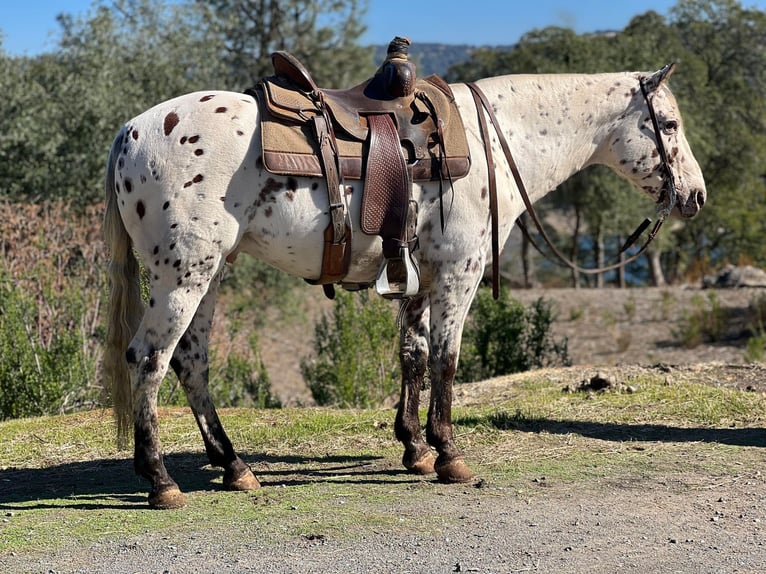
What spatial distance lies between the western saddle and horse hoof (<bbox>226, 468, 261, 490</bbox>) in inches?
44.3

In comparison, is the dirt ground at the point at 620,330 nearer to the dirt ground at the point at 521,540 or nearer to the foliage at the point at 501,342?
the foliage at the point at 501,342

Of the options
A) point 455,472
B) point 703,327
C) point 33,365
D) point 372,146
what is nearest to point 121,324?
point 372,146

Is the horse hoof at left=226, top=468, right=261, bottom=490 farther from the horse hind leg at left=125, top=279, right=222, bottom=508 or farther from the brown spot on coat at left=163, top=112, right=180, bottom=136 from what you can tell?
the brown spot on coat at left=163, top=112, right=180, bottom=136

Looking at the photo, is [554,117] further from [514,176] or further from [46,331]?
[46,331]

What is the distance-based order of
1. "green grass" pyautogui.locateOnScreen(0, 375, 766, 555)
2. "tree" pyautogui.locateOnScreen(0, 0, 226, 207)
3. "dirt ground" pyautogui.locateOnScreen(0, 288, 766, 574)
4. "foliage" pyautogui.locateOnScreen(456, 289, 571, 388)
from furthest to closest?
"tree" pyautogui.locateOnScreen(0, 0, 226, 207)
"foliage" pyautogui.locateOnScreen(456, 289, 571, 388)
"green grass" pyautogui.locateOnScreen(0, 375, 766, 555)
"dirt ground" pyautogui.locateOnScreen(0, 288, 766, 574)

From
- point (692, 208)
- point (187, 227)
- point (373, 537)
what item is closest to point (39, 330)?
point (187, 227)

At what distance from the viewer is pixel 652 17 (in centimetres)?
3005

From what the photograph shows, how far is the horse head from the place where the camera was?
539 cm

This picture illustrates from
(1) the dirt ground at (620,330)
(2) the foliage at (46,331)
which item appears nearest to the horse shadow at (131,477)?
(2) the foliage at (46,331)

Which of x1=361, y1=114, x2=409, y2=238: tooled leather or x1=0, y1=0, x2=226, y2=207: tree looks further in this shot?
x1=0, y1=0, x2=226, y2=207: tree

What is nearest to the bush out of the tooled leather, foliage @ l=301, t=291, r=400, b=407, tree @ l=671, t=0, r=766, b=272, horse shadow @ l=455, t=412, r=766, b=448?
foliage @ l=301, t=291, r=400, b=407

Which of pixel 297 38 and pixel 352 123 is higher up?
pixel 297 38

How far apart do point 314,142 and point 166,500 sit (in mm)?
1960

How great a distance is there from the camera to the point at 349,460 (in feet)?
18.7
